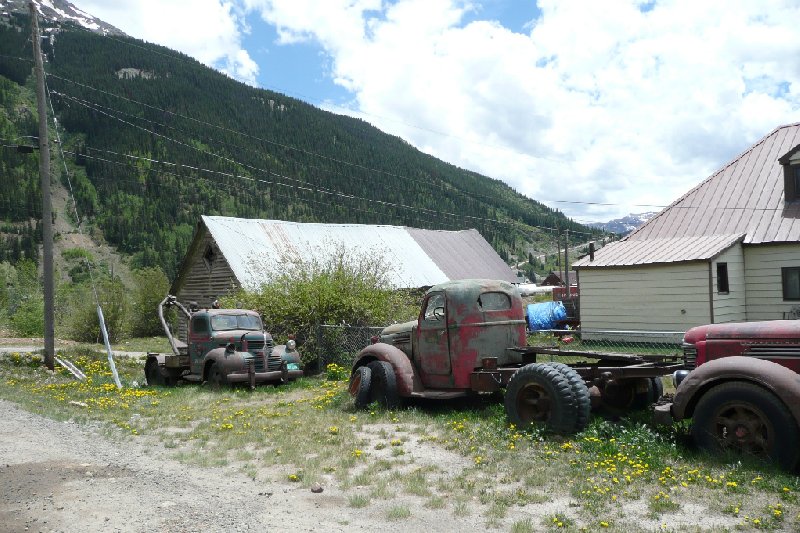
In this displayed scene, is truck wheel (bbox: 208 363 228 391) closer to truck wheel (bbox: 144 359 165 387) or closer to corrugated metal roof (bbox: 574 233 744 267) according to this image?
truck wheel (bbox: 144 359 165 387)

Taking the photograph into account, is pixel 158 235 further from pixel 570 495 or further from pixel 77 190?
pixel 570 495

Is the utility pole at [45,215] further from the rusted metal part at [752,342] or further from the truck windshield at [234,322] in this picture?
the rusted metal part at [752,342]

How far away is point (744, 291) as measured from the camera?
774 inches

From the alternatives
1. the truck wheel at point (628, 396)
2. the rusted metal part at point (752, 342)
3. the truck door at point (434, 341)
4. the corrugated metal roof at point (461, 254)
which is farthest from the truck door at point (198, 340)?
the corrugated metal roof at point (461, 254)

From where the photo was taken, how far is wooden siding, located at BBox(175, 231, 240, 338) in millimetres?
28766

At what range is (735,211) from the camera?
68.1 ft

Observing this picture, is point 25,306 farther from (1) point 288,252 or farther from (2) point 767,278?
(2) point 767,278

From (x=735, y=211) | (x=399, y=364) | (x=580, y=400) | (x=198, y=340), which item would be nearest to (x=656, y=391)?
(x=580, y=400)

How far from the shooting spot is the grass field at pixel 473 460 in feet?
18.5

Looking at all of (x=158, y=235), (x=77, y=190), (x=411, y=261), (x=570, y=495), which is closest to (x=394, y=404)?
(x=570, y=495)

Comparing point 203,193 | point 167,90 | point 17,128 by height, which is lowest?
point 203,193

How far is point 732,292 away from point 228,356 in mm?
14637

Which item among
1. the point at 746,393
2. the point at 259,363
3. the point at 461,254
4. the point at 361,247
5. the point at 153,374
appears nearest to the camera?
the point at 746,393

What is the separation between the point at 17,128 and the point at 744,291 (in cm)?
14831
